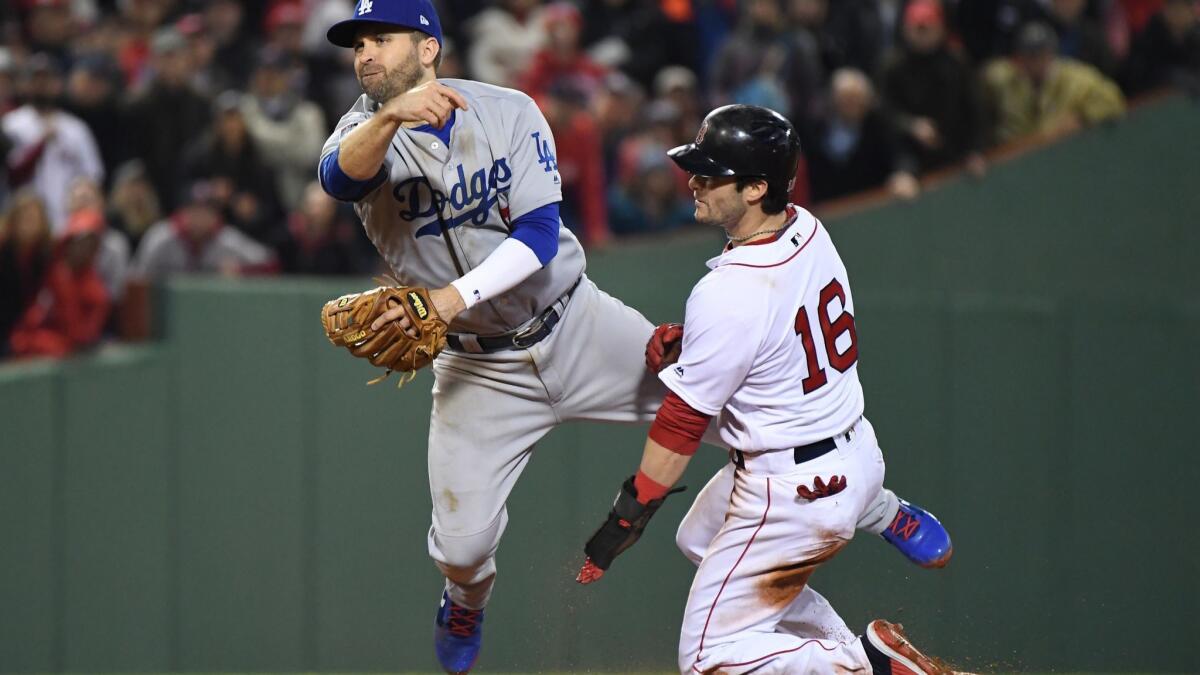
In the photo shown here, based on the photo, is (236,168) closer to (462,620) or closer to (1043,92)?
(462,620)

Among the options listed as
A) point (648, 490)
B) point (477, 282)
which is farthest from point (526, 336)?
point (648, 490)

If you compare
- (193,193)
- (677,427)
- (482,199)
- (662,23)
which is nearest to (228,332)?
(193,193)

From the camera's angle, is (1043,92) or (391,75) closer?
(391,75)

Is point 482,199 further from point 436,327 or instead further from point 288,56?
point 288,56

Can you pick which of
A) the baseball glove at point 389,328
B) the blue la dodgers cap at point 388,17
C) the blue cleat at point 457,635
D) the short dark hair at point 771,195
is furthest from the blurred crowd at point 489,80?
the short dark hair at point 771,195

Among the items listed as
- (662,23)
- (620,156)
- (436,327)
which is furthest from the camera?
(662,23)

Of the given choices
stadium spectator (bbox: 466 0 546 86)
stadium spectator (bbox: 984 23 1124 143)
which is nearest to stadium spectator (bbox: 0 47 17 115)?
stadium spectator (bbox: 466 0 546 86)

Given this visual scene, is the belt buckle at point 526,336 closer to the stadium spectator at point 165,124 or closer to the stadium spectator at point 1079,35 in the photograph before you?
the stadium spectator at point 165,124
